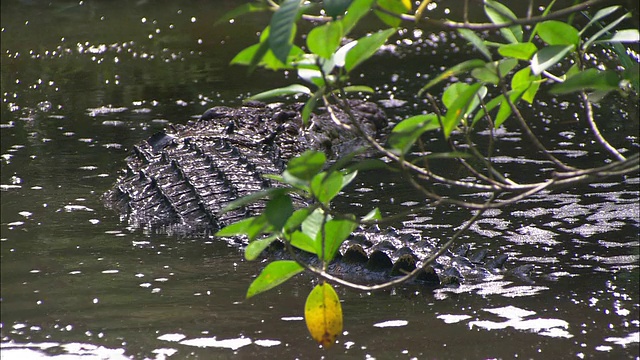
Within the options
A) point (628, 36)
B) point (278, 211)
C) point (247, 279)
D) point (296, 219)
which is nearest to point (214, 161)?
point (247, 279)

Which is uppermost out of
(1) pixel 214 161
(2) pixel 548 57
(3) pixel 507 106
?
(2) pixel 548 57

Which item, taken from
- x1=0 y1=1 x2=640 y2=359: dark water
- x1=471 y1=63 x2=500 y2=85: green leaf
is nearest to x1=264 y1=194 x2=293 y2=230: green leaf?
x1=471 y1=63 x2=500 y2=85: green leaf

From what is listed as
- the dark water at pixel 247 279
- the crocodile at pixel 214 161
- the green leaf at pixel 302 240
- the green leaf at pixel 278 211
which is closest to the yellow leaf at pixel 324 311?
the green leaf at pixel 302 240

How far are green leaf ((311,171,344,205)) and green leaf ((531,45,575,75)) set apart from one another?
1.50 ft

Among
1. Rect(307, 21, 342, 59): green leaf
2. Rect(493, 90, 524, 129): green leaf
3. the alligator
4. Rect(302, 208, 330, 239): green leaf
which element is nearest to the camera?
Rect(307, 21, 342, 59): green leaf

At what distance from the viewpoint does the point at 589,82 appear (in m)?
1.74

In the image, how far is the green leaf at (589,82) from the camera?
1700 mm

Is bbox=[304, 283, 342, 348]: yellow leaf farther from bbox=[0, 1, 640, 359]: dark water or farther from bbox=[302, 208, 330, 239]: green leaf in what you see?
bbox=[0, 1, 640, 359]: dark water

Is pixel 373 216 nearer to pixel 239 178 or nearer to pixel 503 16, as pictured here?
pixel 503 16

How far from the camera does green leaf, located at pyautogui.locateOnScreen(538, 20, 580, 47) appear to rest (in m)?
1.83

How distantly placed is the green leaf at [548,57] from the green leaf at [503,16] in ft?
0.40

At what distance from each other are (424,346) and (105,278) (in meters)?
1.79

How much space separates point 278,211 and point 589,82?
2.26ft

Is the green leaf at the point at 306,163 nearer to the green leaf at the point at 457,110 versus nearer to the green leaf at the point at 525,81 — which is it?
the green leaf at the point at 457,110
